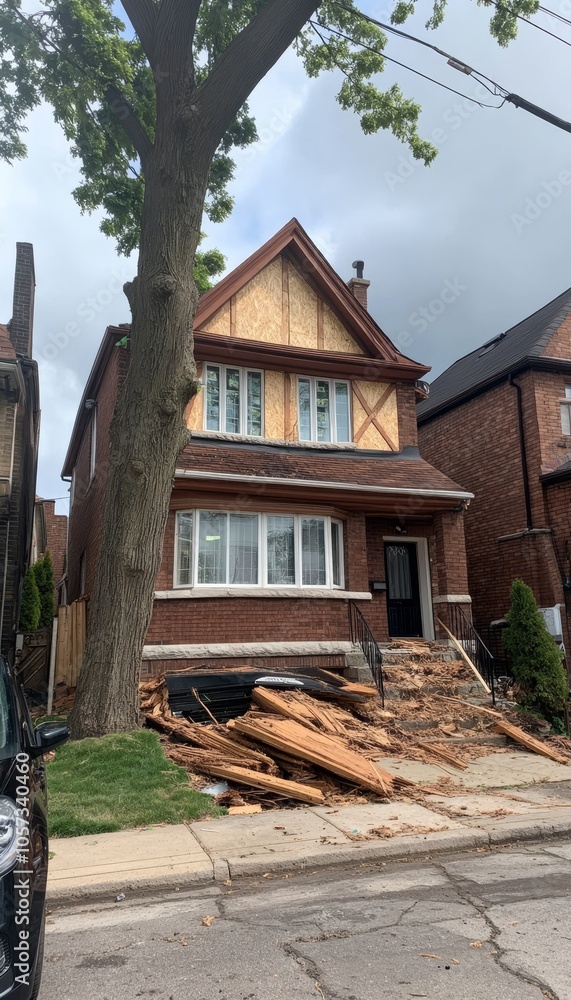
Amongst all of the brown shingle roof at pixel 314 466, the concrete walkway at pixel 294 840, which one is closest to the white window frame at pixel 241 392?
the brown shingle roof at pixel 314 466

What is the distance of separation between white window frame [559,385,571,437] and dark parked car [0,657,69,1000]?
14.3 m

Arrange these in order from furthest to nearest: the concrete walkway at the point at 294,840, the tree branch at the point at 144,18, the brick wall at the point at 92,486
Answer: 1. the brick wall at the point at 92,486
2. the tree branch at the point at 144,18
3. the concrete walkway at the point at 294,840

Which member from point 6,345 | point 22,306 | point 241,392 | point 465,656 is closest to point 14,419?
point 6,345

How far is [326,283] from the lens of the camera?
47.1 ft

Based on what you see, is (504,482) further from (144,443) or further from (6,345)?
(6,345)

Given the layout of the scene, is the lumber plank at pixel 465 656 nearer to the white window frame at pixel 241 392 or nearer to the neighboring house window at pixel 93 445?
the white window frame at pixel 241 392

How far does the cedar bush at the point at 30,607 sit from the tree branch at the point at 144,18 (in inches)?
499

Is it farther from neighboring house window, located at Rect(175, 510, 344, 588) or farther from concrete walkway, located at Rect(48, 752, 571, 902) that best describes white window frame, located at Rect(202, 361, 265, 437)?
concrete walkway, located at Rect(48, 752, 571, 902)

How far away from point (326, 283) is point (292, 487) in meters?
4.93

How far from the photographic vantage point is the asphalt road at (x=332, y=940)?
3.31 m

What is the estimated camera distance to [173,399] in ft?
27.2

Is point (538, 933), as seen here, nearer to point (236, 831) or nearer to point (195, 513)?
point (236, 831)

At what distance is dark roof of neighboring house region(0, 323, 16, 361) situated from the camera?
43.2 ft

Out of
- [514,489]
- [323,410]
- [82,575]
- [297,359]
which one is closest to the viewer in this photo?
[297,359]
